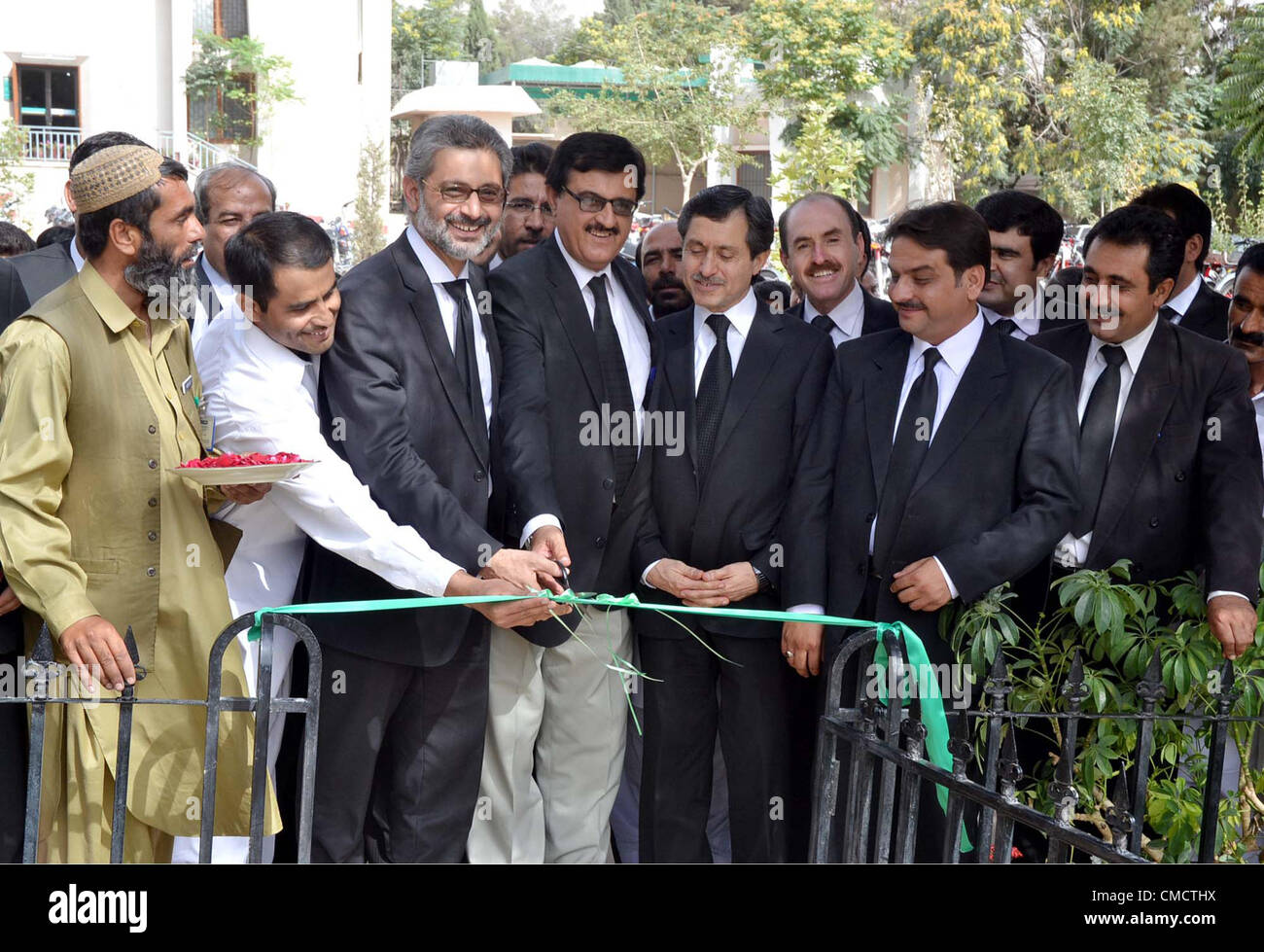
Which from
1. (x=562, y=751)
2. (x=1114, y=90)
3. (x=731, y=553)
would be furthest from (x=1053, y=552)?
(x=1114, y=90)

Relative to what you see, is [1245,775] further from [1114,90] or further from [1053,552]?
[1114,90]

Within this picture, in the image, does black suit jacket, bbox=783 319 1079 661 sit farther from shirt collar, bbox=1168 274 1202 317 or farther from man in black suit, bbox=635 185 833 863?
shirt collar, bbox=1168 274 1202 317

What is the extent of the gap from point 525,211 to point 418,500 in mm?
2102

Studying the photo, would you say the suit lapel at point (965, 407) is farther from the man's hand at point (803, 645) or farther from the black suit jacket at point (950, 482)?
the man's hand at point (803, 645)

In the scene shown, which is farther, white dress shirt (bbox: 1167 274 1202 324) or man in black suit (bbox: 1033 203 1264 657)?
white dress shirt (bbox: 1167 274 1202 324)

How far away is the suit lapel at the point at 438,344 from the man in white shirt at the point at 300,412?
0.81 feet

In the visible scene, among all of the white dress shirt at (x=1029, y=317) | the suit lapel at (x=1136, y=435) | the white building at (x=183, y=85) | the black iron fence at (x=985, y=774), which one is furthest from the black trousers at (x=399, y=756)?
the white building at (x=183, y=85)

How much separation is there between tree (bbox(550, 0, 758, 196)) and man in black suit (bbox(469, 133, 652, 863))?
35.3 meters

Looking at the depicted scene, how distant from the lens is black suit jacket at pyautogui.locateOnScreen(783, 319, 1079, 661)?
11.9 feet

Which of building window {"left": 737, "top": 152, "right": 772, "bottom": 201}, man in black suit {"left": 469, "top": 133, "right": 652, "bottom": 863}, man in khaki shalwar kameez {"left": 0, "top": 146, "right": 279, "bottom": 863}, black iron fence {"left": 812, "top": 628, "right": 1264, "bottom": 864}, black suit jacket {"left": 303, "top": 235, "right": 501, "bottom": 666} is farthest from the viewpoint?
building window {"left": 737, "top": 152, "right": 772, "bottom": 201}

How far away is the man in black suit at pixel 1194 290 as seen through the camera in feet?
16.4

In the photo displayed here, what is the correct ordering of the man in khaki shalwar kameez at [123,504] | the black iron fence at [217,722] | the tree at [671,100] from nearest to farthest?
the black iron fence at [217,722] → the man in khaki shalwar kameez at [123,504] → the tree at [671,100]

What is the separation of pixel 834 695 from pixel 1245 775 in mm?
1272

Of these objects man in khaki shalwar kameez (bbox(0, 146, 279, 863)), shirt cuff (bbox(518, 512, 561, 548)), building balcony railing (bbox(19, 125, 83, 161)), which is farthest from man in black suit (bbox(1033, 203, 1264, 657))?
building balcony railing (bbox(19, 125, 83, 161))
